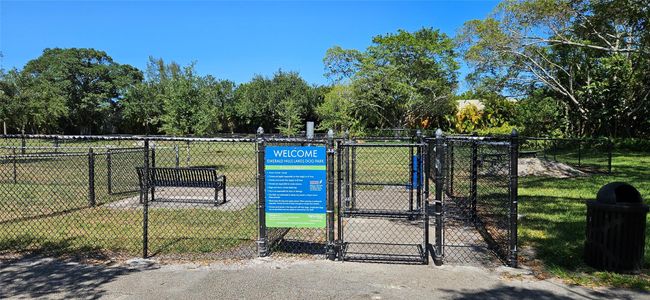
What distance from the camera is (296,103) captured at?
57250mm

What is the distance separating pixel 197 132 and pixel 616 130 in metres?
29.1

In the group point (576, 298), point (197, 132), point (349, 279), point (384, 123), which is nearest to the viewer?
point (576, 298)

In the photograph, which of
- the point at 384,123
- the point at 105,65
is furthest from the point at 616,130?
the point at 105,65

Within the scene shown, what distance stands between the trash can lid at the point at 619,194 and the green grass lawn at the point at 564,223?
0.85 meters

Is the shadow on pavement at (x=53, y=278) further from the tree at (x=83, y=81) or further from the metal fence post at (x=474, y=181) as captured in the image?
the tree at (x=83, y=81)

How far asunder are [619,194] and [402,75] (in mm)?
37456

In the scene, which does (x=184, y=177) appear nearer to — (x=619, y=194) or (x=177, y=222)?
(x=177, y=222)

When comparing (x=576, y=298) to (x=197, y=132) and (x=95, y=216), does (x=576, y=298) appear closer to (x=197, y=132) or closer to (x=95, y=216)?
(x=95, y=216)

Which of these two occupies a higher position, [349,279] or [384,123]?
[384,123]

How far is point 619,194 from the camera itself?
561 cm

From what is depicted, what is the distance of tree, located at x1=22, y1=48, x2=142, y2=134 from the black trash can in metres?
58.6

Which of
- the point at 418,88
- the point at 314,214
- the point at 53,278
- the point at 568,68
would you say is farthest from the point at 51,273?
the point at 418,88

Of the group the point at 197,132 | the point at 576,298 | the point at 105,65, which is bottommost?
the point at 576,298

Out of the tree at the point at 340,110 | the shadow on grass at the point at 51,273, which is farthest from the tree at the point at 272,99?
the shadow on grass at the point at 51,273
